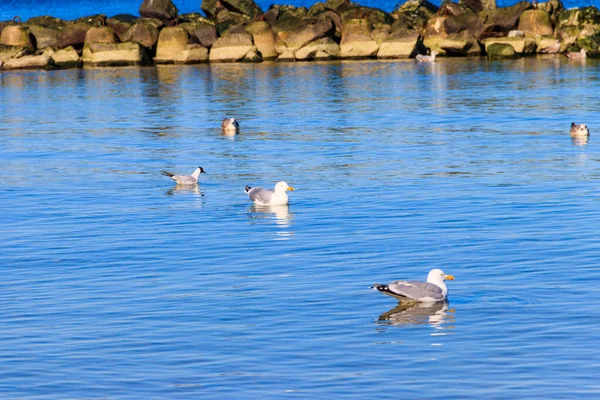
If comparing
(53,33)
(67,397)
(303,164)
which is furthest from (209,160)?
(53,33)

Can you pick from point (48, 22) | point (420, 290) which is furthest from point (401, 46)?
point (420, 290)

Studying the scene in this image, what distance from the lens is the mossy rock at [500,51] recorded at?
7062 centimetres

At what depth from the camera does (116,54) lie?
7619cm

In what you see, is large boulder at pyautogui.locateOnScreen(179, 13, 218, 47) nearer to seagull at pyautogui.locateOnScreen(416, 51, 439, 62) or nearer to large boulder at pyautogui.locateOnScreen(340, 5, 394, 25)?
large boulder at pyautogui.locateOnScreen(340, 5, 394, 25)

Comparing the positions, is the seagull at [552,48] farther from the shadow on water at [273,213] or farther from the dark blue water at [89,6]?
the dark blue water at [89,6]

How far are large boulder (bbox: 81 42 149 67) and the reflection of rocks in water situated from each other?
2511 inches

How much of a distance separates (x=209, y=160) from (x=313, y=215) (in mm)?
8970

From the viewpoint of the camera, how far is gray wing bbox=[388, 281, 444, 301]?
508 inches

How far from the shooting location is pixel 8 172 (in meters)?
26.8

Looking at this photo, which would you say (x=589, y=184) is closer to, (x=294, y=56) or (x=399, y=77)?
(x=399, y=77)

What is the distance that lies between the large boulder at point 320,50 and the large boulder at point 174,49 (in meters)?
6.34

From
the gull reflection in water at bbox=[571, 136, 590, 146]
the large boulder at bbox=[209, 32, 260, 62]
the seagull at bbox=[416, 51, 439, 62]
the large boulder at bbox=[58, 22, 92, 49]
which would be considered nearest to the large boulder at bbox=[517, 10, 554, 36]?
the seagull at bbox=[416, 51, 439, 62]

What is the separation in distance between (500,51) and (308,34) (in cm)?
1237

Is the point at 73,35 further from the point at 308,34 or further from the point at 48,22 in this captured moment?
the point at 308,34
